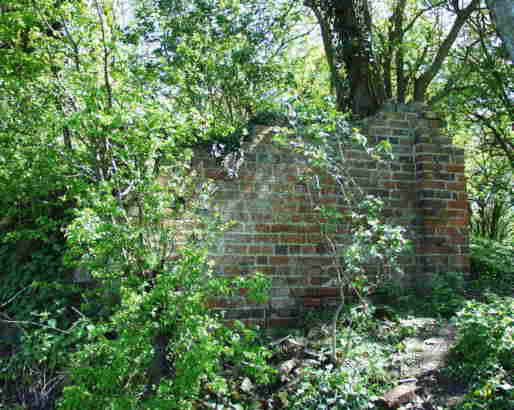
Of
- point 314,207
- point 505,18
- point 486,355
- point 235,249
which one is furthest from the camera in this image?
point 314,207

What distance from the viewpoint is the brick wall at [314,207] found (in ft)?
15.8

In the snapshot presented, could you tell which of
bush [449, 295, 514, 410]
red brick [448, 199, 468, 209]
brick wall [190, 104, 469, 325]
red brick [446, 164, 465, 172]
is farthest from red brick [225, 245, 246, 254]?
red brick [446, 164, 465, 172]

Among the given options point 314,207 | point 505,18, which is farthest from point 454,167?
point 505,18

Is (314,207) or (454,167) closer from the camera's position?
(314,207)

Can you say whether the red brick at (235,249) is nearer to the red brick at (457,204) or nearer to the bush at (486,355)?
the bush at (486,355)

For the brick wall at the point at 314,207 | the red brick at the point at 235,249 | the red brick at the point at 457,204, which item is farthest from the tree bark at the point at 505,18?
the red brick at the point at 235,249

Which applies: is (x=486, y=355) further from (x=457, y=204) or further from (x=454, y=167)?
(x=454, y=167)

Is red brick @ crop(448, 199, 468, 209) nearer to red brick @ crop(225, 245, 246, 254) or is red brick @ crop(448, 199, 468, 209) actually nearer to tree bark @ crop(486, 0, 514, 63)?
tree bark @ crop(486, 0, 514, 63)

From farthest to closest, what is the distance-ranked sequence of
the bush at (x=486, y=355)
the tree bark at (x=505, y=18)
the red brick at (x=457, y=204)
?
the red brick at (x=457, y=204)
the tree bark at (x=505, y=18)
the bush at (x=486, y=355)

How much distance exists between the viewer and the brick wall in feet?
15.8

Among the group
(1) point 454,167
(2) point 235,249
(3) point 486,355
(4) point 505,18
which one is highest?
(4) point 505,18

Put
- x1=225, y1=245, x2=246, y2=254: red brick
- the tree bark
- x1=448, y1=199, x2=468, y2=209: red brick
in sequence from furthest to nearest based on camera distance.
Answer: x1=448, y1=199, x2=468, y2=209: red brick, x1=225, y1=245, x2=246, y2=254: red brick, the tree bark

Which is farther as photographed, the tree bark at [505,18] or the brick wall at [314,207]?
the brick wall at [314,207]

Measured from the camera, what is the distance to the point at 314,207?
16.7ft
